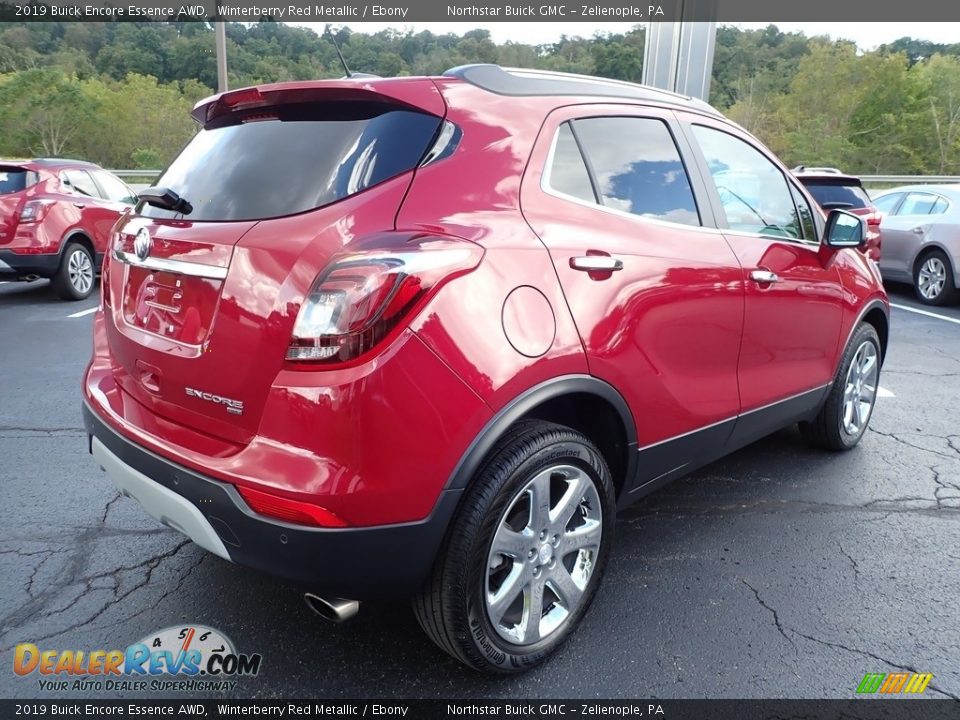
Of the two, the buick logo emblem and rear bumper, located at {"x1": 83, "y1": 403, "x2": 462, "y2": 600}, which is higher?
the buick logo emblem

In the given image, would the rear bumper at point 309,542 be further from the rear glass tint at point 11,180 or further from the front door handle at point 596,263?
the rear glass tint at point 11,180

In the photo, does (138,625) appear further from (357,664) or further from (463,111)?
(463,111)

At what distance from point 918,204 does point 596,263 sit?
946 centimetres

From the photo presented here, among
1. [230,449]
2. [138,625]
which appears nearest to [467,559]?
[230,449]

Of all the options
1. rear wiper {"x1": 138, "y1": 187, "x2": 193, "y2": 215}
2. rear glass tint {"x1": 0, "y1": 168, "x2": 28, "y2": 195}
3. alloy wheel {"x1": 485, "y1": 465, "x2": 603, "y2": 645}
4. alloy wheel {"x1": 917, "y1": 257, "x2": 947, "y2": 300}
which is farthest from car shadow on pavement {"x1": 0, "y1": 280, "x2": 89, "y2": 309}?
alloy wheel {"x1": 917, "y1": 257, "x2": 947, "y2": 300}

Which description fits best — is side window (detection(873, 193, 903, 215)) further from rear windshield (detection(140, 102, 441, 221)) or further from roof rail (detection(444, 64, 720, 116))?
rear windshield (detection(140, 102, 441, 221))

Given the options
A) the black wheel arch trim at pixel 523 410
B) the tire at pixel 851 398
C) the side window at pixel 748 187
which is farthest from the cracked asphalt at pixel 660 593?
the side window at pixel 748 187

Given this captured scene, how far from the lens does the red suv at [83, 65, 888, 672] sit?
5.74 feet

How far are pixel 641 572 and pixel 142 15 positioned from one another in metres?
36.5

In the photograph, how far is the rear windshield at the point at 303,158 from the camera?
193cm

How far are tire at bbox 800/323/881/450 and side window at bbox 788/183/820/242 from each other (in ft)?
2.20

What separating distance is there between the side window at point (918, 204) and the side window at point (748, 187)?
24.6 feet

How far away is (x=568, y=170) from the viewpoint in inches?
90.5

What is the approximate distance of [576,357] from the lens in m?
2.12
